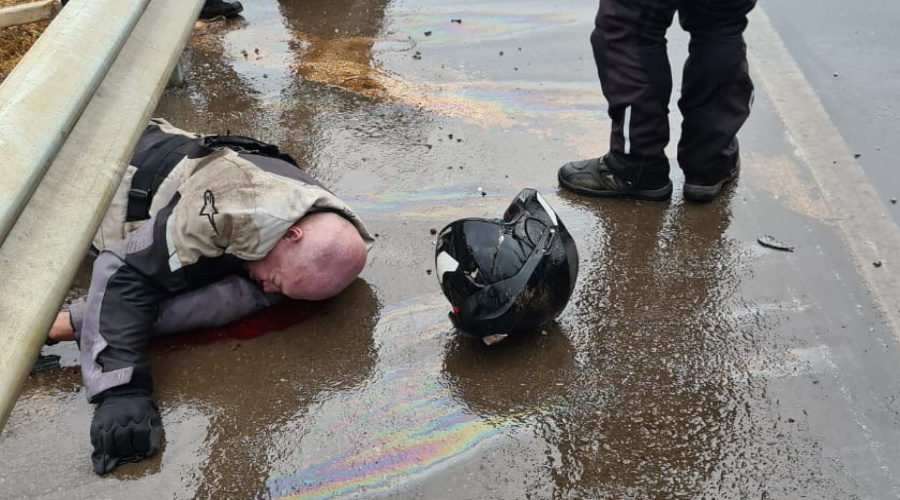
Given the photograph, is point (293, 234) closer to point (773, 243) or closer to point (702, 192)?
point (702, 192)

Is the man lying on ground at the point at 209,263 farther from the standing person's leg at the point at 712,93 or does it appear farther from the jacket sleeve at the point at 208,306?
the standing person's leg at the point at 712,93

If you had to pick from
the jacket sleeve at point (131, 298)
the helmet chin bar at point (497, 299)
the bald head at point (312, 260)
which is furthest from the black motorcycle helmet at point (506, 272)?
the jacket sleeve at point (131, 298)

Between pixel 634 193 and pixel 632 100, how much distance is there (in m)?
0.39

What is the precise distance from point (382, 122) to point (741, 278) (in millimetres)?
1816

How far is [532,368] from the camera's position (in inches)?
106

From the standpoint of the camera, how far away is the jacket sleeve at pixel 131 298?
101 inches

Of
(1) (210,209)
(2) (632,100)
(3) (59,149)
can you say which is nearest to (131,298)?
(1) (210,209)

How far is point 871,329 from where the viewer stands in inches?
111

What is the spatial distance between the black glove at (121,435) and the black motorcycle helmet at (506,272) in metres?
0.97

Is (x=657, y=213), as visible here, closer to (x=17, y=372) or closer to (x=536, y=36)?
(x=536, y=36)

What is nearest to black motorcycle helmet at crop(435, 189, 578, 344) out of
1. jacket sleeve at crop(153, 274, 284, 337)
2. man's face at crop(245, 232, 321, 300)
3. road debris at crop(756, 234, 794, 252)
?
man's face at crop(245, 232, 321, 300)

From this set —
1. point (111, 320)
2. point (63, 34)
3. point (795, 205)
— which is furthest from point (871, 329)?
point (63, 34)

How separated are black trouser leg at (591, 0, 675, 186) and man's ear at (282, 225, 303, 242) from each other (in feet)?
4.55

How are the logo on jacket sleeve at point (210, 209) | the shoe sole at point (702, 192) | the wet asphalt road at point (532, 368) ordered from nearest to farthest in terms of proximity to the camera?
the wet asphalt road at point (532, 368)
the logo on jacket sleeve at point (210, 209)
the shoe sole at point (702, 192)
